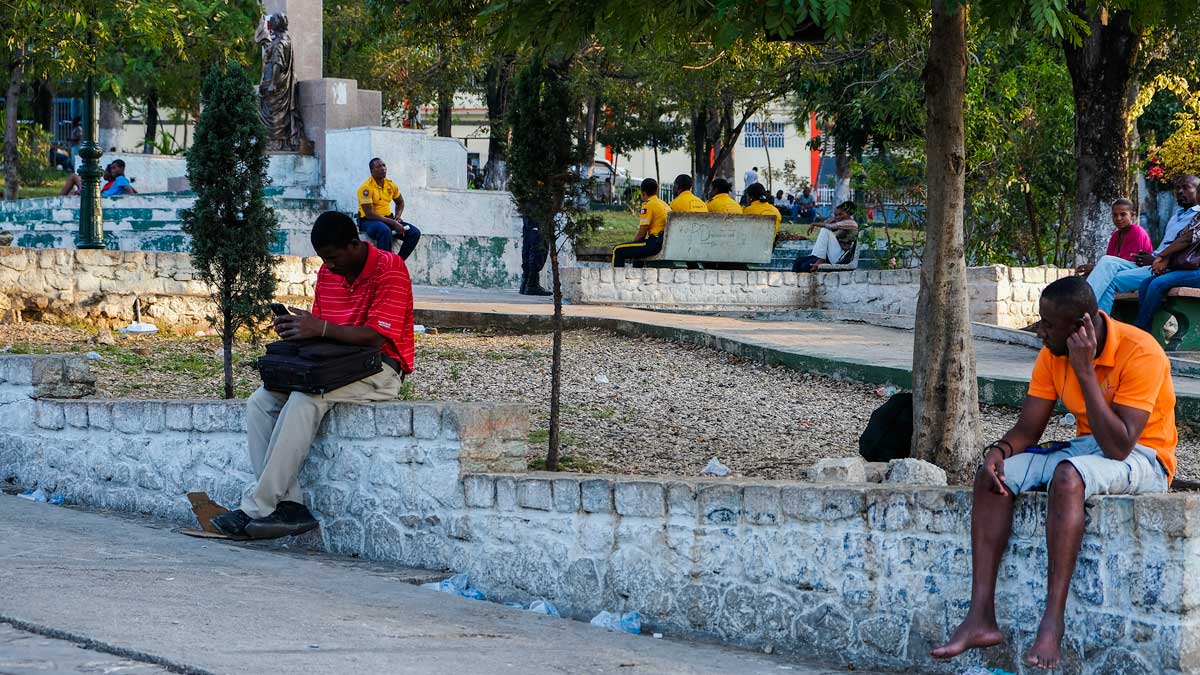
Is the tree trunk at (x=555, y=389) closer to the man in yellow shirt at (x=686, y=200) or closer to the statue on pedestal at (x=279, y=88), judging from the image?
the man in yellow shirt at (x=686, y=200)

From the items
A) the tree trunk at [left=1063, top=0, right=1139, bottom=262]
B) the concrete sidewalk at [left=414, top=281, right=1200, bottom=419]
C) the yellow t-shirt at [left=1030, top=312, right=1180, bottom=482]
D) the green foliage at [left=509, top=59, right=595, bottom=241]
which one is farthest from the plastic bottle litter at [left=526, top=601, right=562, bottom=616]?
the tree trunk at [left=1063, top=0, right=1139, bottom=262]

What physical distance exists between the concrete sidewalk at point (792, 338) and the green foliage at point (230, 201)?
4175 millimetres

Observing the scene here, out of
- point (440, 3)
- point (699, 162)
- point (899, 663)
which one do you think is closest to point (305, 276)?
point (440, 3)

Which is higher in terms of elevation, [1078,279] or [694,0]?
[694,0]

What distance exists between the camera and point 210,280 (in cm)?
966

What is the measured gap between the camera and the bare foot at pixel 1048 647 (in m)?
4.72

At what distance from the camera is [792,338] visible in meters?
13.0

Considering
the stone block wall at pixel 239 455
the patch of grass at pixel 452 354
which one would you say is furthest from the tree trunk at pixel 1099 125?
the stone block wall at pixel 239 455

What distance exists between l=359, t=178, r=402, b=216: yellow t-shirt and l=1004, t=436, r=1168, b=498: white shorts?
12.7 m

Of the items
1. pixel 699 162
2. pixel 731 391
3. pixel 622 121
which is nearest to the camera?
pixel 731 391

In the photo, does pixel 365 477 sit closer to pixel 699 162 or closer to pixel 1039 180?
pixel 1039 180

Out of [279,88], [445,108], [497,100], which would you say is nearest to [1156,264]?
[279,88]

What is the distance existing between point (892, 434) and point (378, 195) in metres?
10.5

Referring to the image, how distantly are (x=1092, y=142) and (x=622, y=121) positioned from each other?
3353 centimetres
